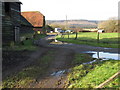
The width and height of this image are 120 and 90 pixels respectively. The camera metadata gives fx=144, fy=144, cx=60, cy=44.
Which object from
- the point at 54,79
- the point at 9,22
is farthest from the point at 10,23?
the point at 54,79

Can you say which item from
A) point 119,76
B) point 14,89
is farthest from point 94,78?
point 14,89

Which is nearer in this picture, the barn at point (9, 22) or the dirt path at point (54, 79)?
the dirt path at point (54, 79)

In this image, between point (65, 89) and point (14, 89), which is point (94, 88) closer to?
point (65, 89)

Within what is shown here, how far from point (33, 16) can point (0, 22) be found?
112 feet

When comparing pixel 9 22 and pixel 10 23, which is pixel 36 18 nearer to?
pixel 10 23

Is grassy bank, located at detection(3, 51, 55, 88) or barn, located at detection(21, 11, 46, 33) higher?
barn, located at detection(21, 11, 46, 33)

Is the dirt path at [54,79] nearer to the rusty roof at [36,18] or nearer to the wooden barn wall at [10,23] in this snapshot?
the wooden barn wall at [10,23]

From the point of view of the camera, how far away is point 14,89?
5.43 m

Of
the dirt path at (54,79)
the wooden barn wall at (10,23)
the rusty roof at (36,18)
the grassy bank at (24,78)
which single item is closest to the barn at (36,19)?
the rusty roof at (36,18)

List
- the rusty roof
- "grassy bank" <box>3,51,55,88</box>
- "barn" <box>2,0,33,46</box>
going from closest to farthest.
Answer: "grassy bank" <box>3,51,55,88</box> → "barn" <box>2,0,33,46</box> → the rusty roof

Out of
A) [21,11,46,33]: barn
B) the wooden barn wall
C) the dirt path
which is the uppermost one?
[21,11,46,33]: barn

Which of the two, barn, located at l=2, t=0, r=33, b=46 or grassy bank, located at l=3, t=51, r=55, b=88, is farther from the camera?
barn, located at l=2, t=0, r=33, b=46

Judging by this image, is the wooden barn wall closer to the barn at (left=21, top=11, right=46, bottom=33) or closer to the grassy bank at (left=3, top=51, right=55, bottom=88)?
the grassy bank at (left=3, top=51, right=55, bottom=88)

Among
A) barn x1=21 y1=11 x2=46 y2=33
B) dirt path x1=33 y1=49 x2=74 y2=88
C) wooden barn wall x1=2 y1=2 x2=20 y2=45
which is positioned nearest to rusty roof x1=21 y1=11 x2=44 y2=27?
barn x1=21 y1=11 x2=46 y2=33
